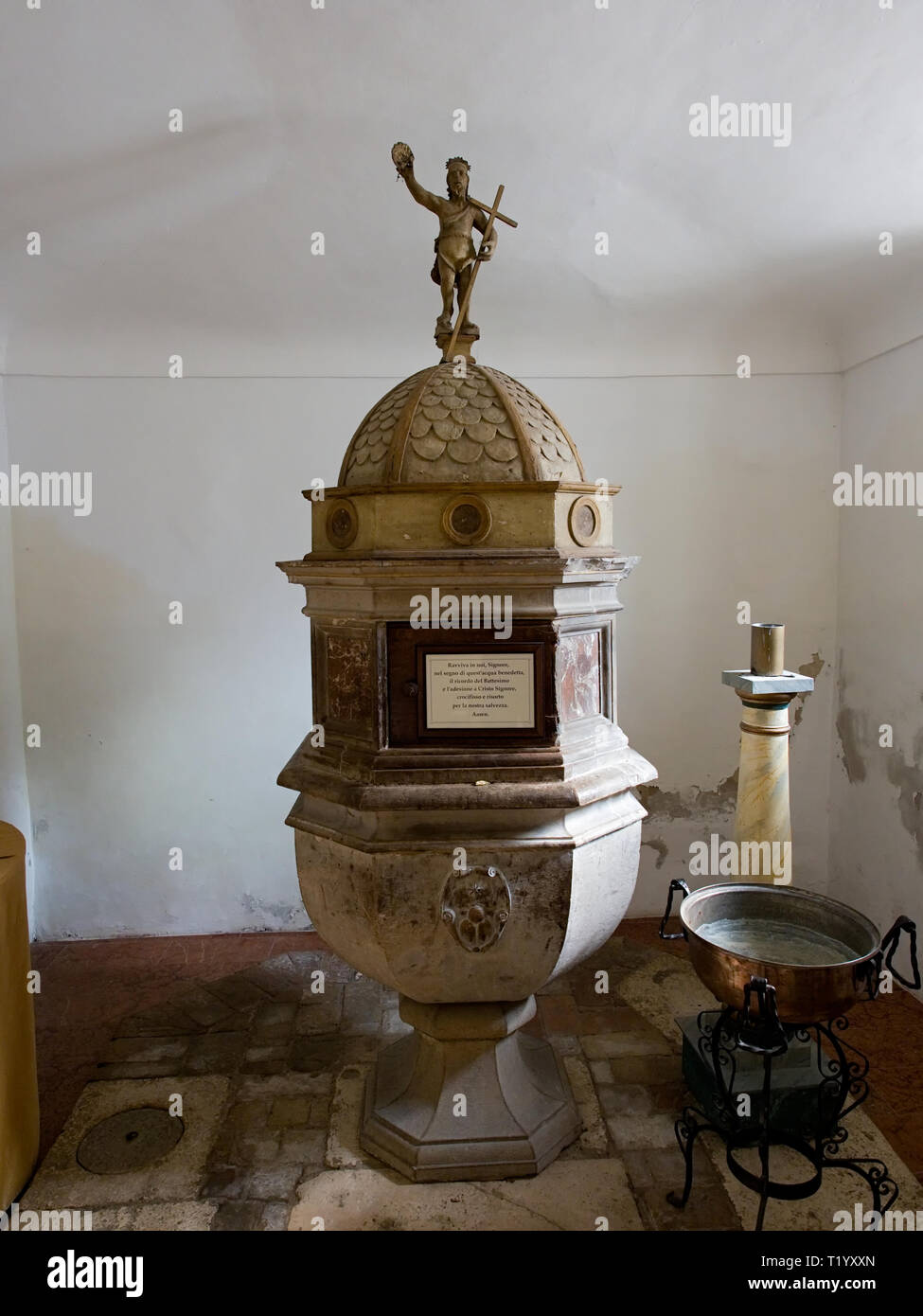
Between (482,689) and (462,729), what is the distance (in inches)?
5.3

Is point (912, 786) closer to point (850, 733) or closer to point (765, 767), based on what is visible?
point (850, 733)

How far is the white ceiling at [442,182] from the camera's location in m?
2.56

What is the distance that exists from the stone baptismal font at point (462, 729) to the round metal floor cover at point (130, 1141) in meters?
0.74

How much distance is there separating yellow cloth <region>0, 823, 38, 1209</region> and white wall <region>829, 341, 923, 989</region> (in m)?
3.45

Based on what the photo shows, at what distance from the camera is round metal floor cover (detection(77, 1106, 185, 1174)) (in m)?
2.82

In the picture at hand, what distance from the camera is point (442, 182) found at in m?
3.23

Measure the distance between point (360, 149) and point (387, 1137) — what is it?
11.1 ft

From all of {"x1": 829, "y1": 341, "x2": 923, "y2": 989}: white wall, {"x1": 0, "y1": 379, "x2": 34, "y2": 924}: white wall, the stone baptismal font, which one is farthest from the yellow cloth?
{"x1": 829, "y1": 341, "x2": 923, "y2": 989}: white wall
